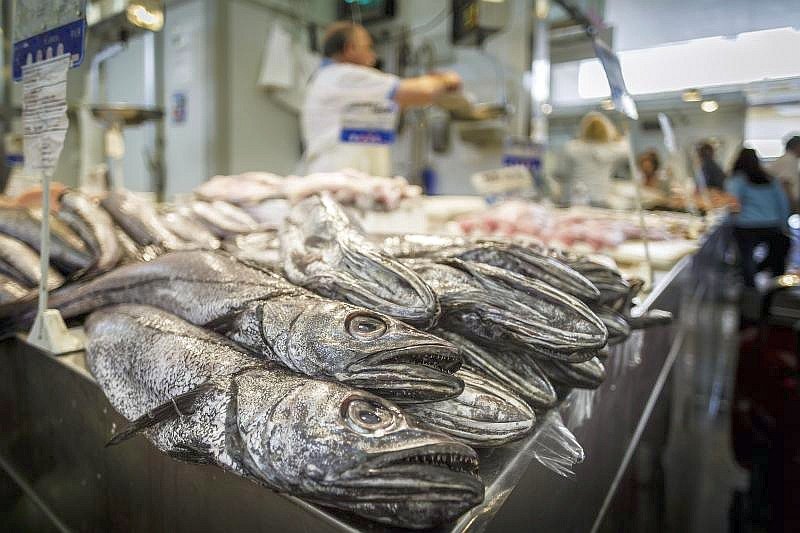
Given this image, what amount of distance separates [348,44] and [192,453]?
11.5 feet

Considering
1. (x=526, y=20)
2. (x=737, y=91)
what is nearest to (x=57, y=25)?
(x=526, y=20)

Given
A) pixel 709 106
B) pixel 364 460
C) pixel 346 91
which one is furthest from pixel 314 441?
pixel 709 106

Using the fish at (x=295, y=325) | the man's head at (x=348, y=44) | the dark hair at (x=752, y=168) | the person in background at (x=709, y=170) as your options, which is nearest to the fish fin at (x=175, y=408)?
the fish at (x=295, y=325)

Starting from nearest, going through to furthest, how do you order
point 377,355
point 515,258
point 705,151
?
point 377,355 → point 515,258 → point 705,151

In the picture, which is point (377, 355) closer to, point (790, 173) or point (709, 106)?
point (790, 173)

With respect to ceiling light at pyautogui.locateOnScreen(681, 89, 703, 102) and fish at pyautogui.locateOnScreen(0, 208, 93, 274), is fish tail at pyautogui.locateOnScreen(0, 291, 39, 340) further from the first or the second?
ceiling light at pyautogui.locateOnScreen(681, 89, 703, 102)

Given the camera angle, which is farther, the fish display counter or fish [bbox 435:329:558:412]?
fish [bbox 435:329:558:412]

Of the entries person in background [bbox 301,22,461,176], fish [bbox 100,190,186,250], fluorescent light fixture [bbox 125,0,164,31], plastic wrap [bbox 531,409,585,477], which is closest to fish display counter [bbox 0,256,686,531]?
plastic wrap [bbox 531,409,585,477]

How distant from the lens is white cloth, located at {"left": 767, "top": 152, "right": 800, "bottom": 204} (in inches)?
177

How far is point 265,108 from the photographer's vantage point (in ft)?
17.7

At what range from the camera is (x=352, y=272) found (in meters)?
0.79

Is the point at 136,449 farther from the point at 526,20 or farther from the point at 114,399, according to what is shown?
the point at 526,20

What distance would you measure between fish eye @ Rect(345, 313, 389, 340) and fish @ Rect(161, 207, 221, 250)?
3.00 feet

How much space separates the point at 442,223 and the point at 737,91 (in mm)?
5557
